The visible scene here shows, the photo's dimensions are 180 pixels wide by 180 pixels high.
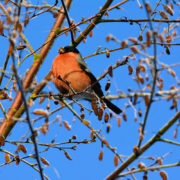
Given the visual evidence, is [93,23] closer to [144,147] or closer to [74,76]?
[74,76]

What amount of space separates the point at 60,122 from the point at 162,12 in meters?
1.89

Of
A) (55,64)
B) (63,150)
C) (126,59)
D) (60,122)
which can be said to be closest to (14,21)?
(60,122)

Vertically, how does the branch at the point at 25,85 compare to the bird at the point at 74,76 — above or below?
below

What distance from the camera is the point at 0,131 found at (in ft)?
12.4

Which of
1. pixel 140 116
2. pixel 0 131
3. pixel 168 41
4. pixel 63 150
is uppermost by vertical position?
pixel 168 41

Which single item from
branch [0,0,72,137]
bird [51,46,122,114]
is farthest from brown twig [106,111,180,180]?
bird [51,46,122,114]

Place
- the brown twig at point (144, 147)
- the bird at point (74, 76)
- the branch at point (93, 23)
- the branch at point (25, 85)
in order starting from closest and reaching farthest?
the brown twig at point (144, 147)
the branch at point (25, 85)
the branch at point (93, 23)
the bird at point (74, 76)

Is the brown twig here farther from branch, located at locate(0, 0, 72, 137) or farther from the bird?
the bird

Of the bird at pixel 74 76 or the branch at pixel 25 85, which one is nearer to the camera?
the branch at pixel 25 85

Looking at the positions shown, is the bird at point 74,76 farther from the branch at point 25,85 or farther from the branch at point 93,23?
the branch at point 25,85

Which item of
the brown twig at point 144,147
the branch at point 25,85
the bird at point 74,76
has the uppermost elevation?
the bird at point 74,76

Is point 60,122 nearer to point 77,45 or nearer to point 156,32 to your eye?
point 156,32

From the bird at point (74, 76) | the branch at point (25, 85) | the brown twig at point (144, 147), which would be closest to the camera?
the brown twig at point (144, 147)

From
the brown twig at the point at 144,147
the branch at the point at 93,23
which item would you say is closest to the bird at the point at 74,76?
the branch at the point at 93,23
